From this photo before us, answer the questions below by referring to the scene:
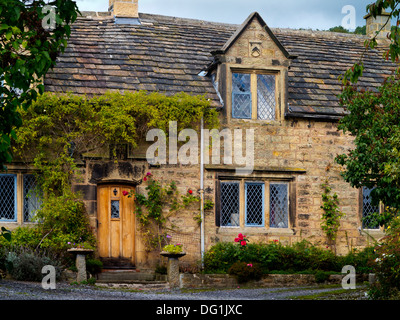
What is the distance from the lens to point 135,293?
44.1ft

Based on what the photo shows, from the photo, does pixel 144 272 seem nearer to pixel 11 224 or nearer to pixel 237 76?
pixel 11 224

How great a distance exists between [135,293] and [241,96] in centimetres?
683

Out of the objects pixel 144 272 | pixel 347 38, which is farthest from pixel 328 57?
pixel 144 272

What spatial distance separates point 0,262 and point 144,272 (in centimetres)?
368

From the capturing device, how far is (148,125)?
16656mm

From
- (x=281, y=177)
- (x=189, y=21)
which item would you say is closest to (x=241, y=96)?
(x=281, y=177)

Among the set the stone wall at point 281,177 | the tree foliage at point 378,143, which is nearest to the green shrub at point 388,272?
the tree foliage at point 378,143

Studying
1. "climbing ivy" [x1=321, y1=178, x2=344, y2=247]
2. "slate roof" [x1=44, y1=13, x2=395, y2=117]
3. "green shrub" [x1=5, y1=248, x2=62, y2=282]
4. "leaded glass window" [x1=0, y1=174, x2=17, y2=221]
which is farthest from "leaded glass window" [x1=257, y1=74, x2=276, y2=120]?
"green shrub" [x1=5, y1=248, x2=62, y2=282]

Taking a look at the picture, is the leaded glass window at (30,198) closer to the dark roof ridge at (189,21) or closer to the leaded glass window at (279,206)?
the dark roof ridge at (189,21)

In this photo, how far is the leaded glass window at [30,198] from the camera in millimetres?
16422

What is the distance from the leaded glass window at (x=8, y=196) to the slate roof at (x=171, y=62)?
2.48 metres

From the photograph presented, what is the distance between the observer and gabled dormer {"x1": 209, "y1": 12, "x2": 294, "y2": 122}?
1795 centimetres

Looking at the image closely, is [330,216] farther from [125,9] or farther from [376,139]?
[125,9]

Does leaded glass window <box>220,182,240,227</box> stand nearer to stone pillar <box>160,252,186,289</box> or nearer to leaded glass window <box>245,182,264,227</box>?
leaded glass window <box>245,182,264,227</box>
